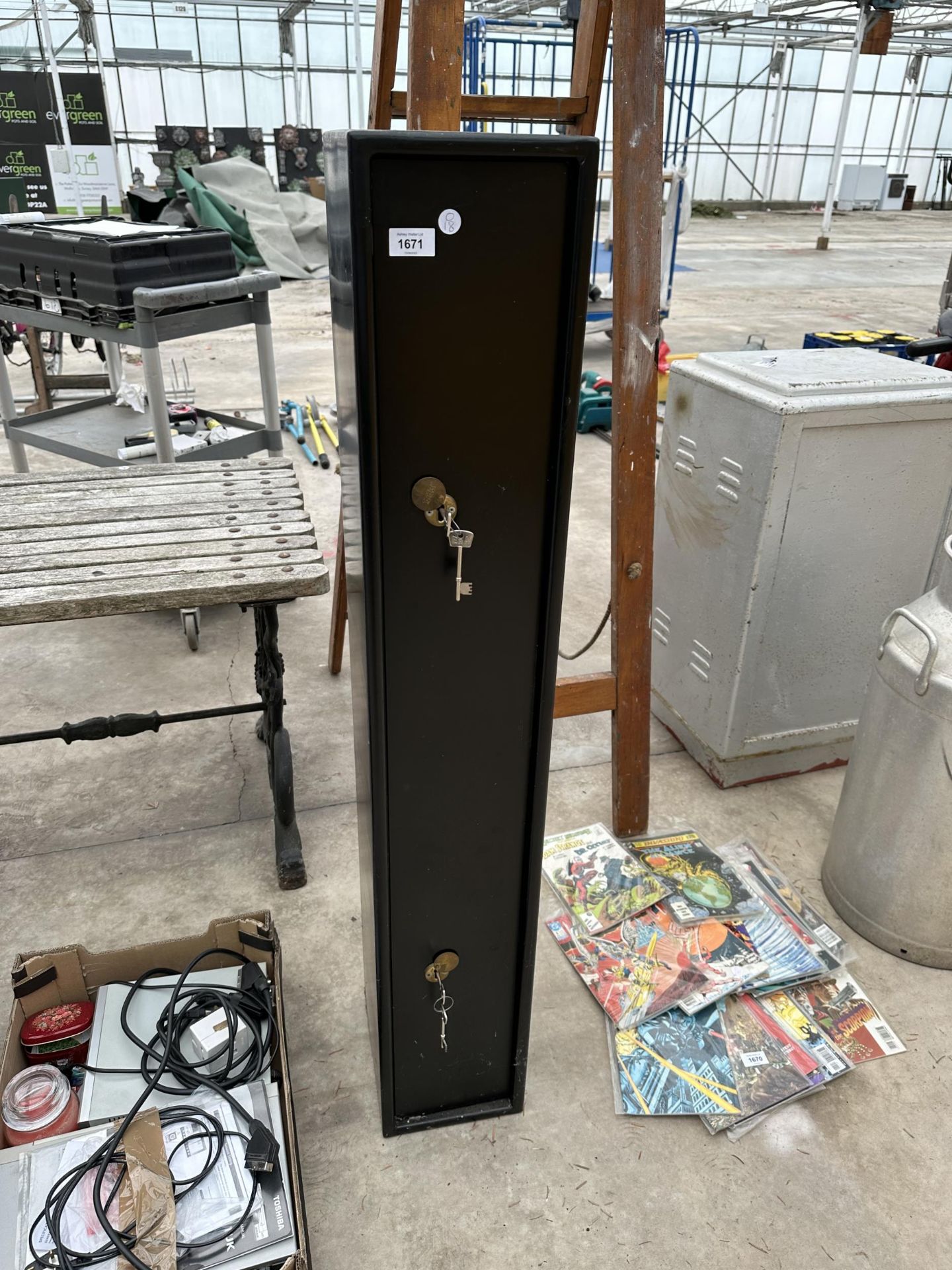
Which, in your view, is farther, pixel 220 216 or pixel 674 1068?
pixel 220 216

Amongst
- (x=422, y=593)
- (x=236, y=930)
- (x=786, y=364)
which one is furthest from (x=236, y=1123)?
(x=786, y=364)

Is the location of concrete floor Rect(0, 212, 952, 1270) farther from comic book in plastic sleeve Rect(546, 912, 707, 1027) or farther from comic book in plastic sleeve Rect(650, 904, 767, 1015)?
comic book in plastic sleeve Rect(650, 904, 767, 1015)

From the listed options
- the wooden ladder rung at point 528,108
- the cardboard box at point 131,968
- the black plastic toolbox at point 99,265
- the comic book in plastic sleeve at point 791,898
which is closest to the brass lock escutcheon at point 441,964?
the cardboard box at point 131,968

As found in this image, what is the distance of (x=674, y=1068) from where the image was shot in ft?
5.32

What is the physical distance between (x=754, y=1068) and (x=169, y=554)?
150cm

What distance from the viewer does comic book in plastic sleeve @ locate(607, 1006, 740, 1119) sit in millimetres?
1559

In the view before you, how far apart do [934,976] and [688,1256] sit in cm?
84

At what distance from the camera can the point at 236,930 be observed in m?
1.67

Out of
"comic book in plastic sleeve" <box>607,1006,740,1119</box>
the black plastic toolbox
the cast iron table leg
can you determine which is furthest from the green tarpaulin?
"comic book in plastic sleeve" <box>607,1006,740,1119</box>

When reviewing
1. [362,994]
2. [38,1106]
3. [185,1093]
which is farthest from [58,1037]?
[362,994]

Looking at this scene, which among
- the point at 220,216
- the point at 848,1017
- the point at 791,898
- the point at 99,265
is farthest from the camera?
the point at 220,216

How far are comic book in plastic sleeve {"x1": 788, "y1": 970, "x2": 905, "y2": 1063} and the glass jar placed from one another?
1334mm

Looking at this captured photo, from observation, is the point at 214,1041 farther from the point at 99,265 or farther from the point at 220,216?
the point at 220,216

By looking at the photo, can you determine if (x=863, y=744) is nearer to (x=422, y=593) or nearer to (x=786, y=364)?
(x=786, y=364)
